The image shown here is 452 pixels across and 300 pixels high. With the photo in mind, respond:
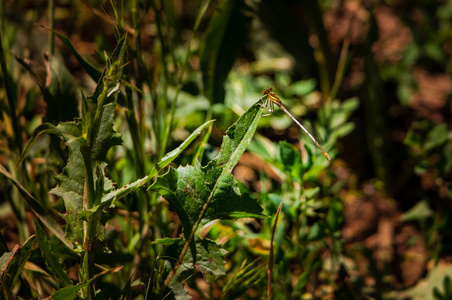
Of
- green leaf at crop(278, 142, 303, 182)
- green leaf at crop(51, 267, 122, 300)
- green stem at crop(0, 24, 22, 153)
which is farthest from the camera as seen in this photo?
green leaf at crop(278, 142, 303, 182)

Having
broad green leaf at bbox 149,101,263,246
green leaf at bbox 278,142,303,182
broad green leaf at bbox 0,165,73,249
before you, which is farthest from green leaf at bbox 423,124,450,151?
broad green leaf at bbox 0,165,73,249

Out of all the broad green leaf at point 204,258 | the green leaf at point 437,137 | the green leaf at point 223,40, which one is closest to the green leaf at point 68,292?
the broad green leaf at point 204,258

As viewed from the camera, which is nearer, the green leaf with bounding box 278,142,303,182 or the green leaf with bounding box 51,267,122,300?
the green leaf with bounding box 51,267,122,300

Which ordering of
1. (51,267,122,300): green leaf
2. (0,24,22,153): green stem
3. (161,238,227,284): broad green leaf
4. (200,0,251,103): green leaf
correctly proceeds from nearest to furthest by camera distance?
(51,267,122,300): green leaf, (161,238,227,284): broad green leaf, (0,24,22,153): green stem, (200,0,251,103): green leaf

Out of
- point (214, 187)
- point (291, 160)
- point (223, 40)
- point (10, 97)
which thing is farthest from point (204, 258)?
point (223, 40)

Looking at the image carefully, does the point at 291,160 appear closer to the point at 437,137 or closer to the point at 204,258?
the point at 204,258

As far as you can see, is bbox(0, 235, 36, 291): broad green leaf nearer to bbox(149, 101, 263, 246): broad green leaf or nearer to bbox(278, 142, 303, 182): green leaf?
bbox(149, 101, 263, 246): broad green leaf

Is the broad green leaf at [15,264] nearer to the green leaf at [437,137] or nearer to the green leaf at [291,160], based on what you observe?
the green leaf at [291,160]
